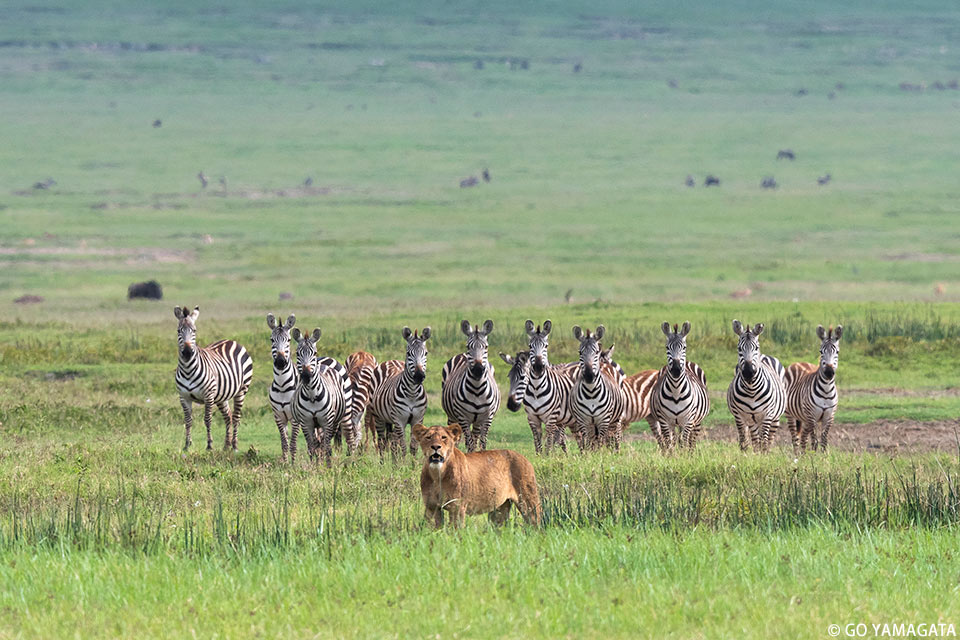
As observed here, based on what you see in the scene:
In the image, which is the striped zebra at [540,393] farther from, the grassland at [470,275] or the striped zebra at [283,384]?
the striped zebra at [283,384]

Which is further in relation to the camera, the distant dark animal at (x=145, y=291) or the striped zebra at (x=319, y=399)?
the distant dark animal at (x=145, y=291)

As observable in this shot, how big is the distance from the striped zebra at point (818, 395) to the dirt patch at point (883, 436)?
0.39 metres

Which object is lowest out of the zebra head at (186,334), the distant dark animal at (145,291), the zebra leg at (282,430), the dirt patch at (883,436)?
the dirt patch at (883,436)

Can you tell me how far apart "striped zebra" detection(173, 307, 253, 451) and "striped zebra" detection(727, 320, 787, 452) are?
22.5 feet

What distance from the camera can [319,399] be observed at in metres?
17.0

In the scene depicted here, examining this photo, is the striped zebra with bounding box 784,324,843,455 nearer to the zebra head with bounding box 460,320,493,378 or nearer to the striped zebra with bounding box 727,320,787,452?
the striped zebra with bounding box 727,320,787,452

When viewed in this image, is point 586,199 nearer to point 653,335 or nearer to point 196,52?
point 653,335

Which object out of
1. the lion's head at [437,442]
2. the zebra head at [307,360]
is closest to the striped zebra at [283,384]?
the zebra head at [307,360]

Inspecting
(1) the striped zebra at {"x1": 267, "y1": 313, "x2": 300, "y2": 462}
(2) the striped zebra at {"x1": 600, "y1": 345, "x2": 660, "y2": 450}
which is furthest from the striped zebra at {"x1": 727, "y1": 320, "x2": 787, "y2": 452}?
(1) the striped zebra at {"x1": 267, "y1": 313, "x2": 300, "y2": 462}

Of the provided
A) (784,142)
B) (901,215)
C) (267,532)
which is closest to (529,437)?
(267,532)

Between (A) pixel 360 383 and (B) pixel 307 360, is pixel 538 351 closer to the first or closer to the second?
(B) pixel 307 360

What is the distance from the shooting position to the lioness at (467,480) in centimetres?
1087

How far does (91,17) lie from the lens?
163875 mm

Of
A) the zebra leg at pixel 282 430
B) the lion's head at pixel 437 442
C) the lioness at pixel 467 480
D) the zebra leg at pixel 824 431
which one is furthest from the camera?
the zebra leg at pixel 824 431
